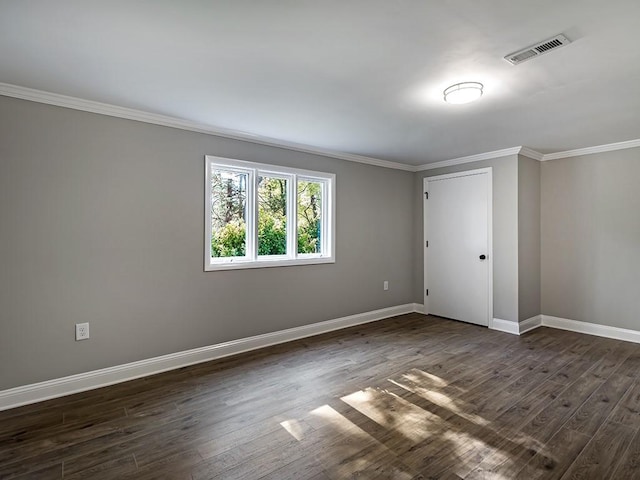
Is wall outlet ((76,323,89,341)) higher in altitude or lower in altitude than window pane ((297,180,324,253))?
lower

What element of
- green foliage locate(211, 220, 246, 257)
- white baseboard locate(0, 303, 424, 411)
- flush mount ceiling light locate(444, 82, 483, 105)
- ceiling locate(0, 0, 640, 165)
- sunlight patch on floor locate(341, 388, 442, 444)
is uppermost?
ceiling locate(0, 0, 640, 165)

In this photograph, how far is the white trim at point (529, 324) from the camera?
440 cm

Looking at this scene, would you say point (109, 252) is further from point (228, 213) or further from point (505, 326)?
point (505, 326)

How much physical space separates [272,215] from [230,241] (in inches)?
23.7

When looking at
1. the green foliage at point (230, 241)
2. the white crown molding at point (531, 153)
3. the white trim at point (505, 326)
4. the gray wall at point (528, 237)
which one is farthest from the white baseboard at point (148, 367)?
the white crown molding at point (531, 153)

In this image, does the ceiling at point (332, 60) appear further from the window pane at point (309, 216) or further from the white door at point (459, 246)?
the white door at point (459, 246)

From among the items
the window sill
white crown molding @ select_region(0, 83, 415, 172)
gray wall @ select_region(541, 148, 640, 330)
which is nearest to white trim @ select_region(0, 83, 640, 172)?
white crown molding @ select_region(0, 83, 415, 172)

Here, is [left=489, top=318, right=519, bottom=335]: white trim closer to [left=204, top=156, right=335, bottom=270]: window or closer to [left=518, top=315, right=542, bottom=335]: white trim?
[left=518, top=315, right=542, bottom=335]: white trim

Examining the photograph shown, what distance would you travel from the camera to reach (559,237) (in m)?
4.65

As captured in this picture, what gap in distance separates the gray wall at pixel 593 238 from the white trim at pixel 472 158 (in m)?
0.81

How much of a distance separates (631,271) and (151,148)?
544 cm

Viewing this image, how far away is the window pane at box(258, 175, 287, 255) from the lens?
3.99m

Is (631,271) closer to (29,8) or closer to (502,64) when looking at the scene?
(502,64)

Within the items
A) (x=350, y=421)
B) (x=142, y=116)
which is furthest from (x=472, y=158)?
(x=142, y=116)
